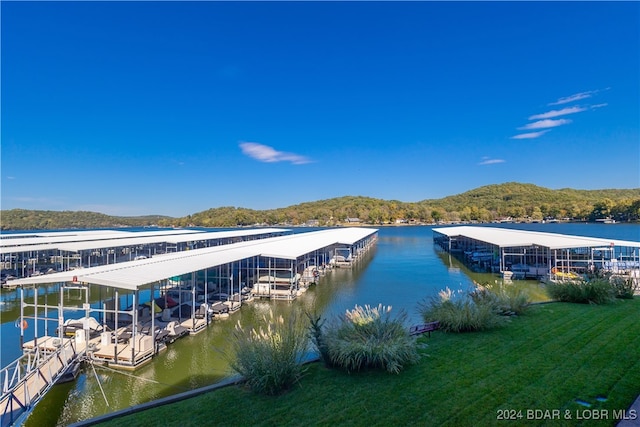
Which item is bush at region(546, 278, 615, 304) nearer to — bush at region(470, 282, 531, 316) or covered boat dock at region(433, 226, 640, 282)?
bush at region(470, 282, 531, 316)

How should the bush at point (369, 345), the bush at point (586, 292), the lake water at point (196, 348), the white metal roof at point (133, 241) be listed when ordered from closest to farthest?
1. the bush at point (369, 345)
2. the lake water at point (196, 348)
3. the bush at point (586, 292)
4. the white metal roof at point (133, 241)

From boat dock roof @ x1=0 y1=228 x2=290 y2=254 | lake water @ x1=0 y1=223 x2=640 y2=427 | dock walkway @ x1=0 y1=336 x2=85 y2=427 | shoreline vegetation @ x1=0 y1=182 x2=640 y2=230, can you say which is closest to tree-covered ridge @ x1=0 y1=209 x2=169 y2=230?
shoreline vegetation @ x1=0 y1=182 x2=640 y2=230

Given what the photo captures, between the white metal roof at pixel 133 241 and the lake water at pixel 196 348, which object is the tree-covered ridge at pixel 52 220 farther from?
the lake water at pixel 196 348

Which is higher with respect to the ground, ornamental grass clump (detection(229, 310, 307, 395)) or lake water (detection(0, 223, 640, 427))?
ornamental grass clump (detection(229, 310, 307, 395))

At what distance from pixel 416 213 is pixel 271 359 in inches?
5059

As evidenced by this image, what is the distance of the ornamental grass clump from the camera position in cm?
559

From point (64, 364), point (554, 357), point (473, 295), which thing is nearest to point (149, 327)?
point (64, 364)

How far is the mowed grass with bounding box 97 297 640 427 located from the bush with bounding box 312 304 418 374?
211 mm

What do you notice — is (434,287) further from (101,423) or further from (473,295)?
(101,423)

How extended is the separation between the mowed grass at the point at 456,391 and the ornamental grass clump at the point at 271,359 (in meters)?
0.18

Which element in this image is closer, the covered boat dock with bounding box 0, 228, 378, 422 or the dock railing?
the dock railing

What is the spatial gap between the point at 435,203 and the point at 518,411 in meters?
160

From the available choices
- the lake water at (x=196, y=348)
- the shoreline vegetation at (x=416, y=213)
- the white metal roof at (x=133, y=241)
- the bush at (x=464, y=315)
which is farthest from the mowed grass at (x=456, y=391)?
the shoreline vegetation at (x=416, y=213)

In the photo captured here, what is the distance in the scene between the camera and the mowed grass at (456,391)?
15.6ft
